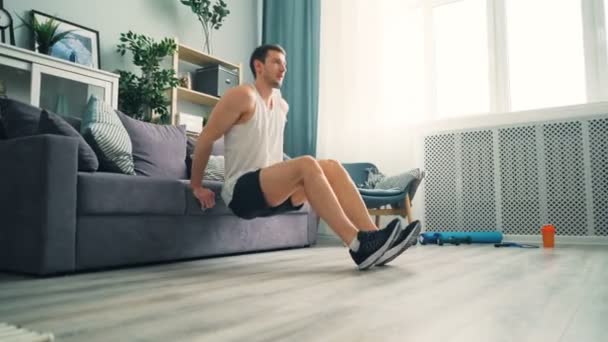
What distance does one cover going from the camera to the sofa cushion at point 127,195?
1.56 metres

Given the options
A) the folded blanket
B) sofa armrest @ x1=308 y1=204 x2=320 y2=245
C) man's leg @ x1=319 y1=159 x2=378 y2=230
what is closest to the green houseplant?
sofa armrest @ x1=308 y1=204 x2=320 y2=245

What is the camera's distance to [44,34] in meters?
2.53

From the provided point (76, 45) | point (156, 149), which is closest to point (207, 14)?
point (76, 45)

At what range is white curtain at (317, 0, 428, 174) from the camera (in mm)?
3580

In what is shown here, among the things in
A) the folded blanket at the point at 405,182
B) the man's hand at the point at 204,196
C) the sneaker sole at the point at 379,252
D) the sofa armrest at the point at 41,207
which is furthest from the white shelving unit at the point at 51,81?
the sneaker sole at the point at 379,252

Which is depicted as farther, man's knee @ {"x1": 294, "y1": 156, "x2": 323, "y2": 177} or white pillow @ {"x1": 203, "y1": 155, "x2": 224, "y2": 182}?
white pillow @ {"x1": 203, "y1": 155, "x2": 224, "y2": 182}

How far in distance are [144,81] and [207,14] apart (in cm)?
90

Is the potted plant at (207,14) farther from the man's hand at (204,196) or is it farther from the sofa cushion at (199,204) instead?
the man's hand at (204,196)

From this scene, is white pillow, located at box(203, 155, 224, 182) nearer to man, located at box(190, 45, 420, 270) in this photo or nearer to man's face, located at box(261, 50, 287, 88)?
man, located at box(190, 45, 420, 270)

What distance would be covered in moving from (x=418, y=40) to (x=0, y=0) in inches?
113

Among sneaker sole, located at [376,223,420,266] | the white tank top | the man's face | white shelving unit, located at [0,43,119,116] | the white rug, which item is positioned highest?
white shelving unit, located at [0,43,119,116]

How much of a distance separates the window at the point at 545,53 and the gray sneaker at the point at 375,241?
234 centimetres

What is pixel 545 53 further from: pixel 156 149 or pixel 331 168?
pixel 156 149

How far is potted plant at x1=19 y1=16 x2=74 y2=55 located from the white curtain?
6.98 ft
